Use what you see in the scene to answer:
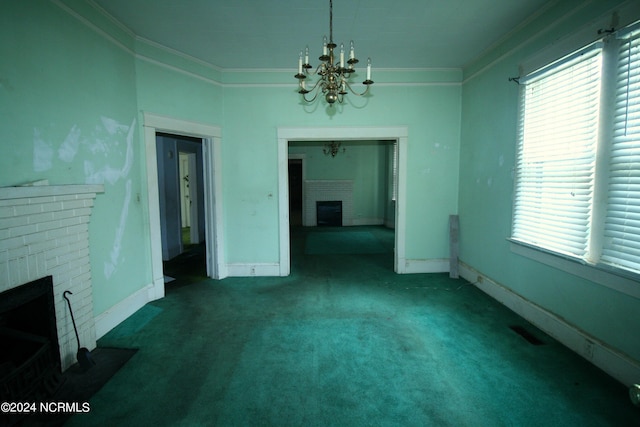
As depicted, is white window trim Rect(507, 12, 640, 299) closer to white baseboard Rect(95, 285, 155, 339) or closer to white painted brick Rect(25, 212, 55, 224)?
white painted brick Rect(25, 212, 55, 224)

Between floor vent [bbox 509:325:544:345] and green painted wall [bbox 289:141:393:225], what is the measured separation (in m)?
6.71

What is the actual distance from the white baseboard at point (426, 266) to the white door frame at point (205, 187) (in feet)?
9.20

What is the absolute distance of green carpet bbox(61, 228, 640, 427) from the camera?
1.88 meters

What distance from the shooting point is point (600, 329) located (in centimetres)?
231

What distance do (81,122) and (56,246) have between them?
109 centimetres

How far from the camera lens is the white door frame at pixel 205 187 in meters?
3.56

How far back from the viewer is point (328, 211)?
9.64 m

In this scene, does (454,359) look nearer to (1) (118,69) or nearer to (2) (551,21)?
(2) (551,21)

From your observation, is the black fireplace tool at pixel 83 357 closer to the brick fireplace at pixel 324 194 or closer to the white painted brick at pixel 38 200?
the white painted brick at pixel 38 200

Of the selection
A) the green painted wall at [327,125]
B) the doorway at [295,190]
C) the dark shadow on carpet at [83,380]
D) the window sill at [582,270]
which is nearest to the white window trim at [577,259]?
the window sill at [582,270]

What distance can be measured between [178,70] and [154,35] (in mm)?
484

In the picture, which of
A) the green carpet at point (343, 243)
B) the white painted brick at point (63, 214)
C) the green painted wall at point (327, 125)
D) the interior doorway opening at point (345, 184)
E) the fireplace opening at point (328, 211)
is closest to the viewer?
the white painted brick at point (63, 214)

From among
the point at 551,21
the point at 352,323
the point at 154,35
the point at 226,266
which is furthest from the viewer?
the point at 226,266

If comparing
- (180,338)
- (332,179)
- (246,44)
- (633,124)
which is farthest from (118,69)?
(332,179)
